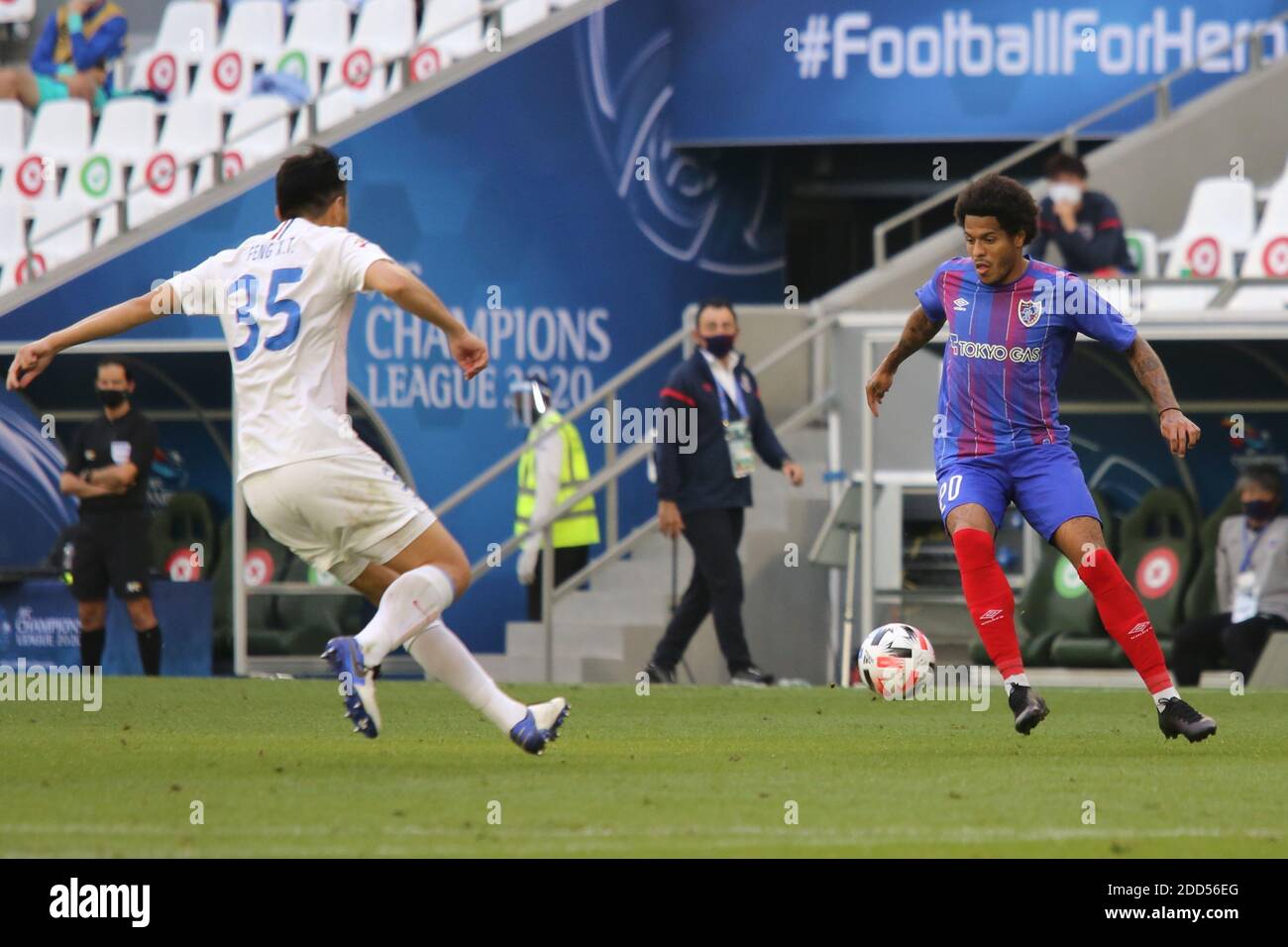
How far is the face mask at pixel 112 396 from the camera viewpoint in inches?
572

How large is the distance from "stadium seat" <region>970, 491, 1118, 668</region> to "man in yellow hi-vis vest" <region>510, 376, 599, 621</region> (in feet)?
9.00

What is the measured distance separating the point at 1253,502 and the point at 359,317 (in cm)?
637

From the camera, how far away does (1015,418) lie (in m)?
8.59

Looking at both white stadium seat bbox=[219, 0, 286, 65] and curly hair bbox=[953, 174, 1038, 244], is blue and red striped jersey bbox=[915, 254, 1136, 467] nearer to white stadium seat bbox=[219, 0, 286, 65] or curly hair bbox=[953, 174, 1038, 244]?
curly hair bbox=[953, 174, 1038, 244]

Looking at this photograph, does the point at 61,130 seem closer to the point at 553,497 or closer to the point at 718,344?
the point at 553,497

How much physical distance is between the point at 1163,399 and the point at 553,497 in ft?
25.9

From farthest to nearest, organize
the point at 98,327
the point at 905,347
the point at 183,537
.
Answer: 1. the point at 183,537
2. the point at 905,347
3. the point at 98,327

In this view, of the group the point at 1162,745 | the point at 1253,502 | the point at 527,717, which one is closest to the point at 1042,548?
the point at 1253,502

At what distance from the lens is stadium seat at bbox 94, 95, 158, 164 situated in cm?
1981

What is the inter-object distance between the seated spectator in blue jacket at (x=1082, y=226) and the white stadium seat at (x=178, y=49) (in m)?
8.43

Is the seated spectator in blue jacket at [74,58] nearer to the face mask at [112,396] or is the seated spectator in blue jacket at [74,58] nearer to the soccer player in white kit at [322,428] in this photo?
the face mask at [112,396]

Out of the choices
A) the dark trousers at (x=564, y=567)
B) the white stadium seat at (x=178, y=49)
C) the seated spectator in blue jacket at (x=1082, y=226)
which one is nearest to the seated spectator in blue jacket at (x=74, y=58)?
the white stadium seat at (x=178, y=49)

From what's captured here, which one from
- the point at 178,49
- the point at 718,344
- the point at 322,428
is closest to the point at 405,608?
the point at 322,428
